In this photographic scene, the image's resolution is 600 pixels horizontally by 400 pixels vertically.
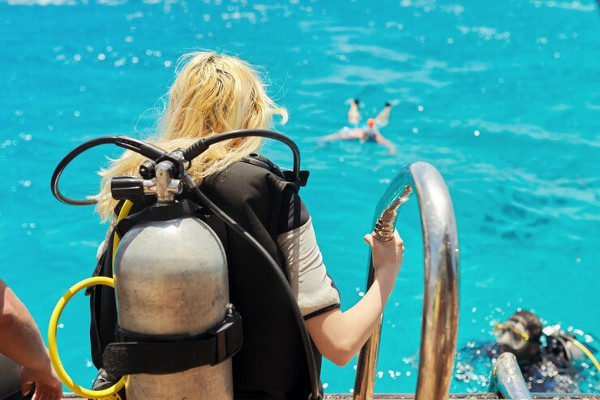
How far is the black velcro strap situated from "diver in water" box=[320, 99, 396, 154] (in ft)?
22.9

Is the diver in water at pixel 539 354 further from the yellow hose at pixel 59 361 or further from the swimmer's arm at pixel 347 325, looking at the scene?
the yellow hose at pixel 59 361

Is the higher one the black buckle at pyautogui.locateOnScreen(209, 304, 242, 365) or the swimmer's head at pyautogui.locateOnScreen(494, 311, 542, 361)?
the black buckle at pyautogui.locateOnScreen(209, 304, 242, 365)

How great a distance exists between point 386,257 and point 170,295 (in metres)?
0.79

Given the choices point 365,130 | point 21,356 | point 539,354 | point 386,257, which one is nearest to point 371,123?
point 365,130

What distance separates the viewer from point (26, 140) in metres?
8.00

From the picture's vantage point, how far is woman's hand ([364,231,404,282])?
1.75 m

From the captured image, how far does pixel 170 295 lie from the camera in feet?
3.65

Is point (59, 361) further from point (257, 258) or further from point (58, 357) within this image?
point (257, 258)

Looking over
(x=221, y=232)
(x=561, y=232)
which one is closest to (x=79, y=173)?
(x=561, y=232)

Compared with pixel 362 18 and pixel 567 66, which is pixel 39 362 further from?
pixel 362 18

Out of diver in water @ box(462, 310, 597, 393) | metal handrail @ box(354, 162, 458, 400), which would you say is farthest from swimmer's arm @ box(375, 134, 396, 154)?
metal handrail @ box(354, 162, 458, 400)

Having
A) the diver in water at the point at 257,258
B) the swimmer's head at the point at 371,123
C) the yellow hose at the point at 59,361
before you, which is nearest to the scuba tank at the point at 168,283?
the yellow hose at the point at 59,361

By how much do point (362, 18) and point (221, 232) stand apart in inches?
421

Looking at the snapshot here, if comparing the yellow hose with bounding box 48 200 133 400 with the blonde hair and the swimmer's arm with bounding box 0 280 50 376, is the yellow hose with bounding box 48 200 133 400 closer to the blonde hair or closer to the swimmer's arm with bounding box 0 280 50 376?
the blonde hair
